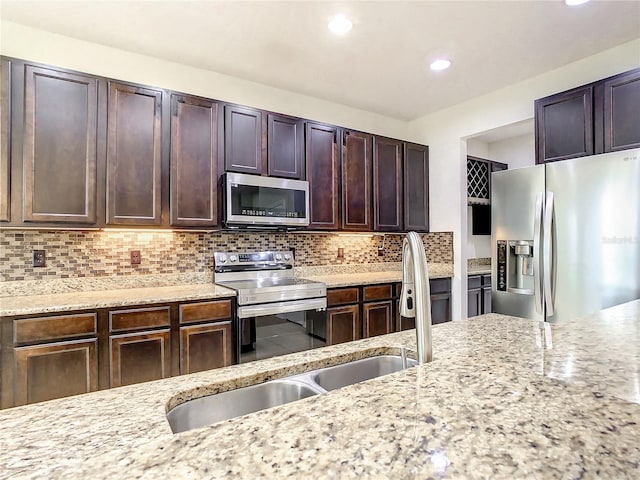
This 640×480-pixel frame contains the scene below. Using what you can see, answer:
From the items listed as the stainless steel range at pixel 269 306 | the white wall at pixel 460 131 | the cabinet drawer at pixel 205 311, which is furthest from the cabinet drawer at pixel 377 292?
the cabinet drawer at pixel 205 311

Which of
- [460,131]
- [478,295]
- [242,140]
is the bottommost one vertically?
[478,295]

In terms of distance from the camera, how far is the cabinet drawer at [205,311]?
2381 mm

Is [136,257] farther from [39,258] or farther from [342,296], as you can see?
[342,296]

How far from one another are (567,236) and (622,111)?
92 cm

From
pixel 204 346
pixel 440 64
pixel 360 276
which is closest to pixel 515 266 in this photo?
pixel 360 276

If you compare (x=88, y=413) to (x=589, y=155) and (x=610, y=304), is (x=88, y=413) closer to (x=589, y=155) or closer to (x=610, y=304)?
(x=610, y=304)

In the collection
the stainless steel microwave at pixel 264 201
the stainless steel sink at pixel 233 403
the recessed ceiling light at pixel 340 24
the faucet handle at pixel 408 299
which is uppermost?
the recessed ceiling light at pixel 340 24

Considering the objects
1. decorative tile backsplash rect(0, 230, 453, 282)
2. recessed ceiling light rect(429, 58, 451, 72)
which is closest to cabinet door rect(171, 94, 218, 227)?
decorative tile backsplash rect(0, 230, 453, 282)

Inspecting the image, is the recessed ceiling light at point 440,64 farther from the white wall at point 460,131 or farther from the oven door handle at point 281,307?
the oven door handle at point 281,307

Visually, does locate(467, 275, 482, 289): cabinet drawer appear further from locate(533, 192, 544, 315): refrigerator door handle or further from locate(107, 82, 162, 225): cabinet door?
locate(107, 82, 162, 225): cabinet door

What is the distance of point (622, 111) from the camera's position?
242cm

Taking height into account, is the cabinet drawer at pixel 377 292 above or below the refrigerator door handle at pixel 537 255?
below

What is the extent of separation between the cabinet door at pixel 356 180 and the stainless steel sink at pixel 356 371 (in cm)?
235

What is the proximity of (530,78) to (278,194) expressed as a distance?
2.52 metres
